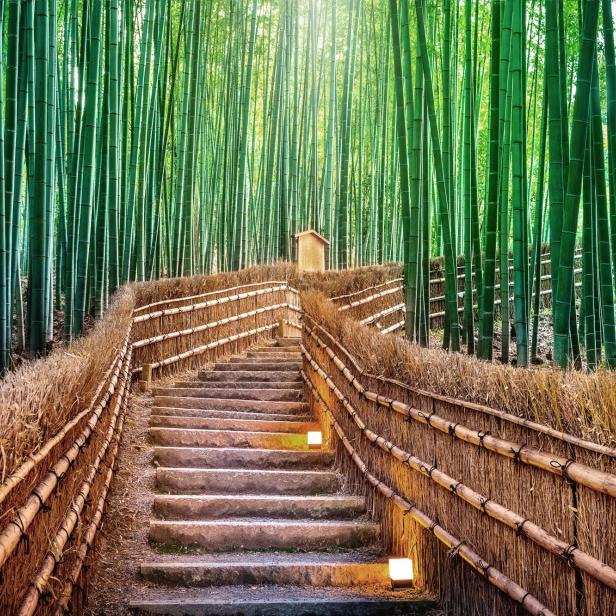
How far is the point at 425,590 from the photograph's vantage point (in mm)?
2926

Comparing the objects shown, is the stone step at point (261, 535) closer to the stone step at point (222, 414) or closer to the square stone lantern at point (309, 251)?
the stone step at point (222, 414)

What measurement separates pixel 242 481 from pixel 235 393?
156 centimetres

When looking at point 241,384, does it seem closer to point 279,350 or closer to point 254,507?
point 279,350

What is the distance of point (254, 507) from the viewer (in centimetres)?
368

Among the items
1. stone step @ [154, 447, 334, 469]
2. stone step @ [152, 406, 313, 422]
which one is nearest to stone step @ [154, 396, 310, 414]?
stone step @ [152, 406, 313, 422]

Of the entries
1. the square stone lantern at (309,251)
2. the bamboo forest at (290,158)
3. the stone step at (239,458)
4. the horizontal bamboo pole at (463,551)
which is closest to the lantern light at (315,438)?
the stone step at (239,458)

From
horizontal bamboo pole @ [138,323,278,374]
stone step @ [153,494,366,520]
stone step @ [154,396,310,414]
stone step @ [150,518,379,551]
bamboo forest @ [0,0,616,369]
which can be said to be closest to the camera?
stone step @ [150,518,379,551]

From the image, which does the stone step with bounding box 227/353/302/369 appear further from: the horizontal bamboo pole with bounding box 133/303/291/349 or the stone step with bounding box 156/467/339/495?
the stone step with bounding box 156/467/339/495

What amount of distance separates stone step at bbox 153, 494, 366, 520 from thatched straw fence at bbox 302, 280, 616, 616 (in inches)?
5.7

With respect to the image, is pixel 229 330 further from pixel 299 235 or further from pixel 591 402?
pixel 591 402

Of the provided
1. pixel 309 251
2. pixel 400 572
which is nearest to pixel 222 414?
pixel 400 572

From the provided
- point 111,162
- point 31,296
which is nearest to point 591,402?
point 31,296

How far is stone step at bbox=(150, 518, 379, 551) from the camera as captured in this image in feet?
11.2

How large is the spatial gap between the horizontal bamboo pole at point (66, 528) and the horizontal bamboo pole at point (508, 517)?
121 cm
